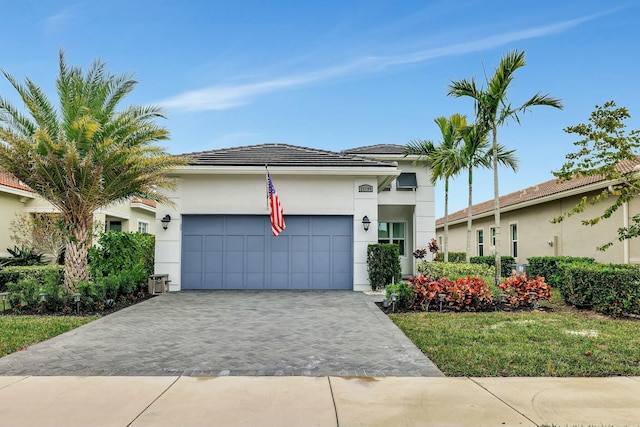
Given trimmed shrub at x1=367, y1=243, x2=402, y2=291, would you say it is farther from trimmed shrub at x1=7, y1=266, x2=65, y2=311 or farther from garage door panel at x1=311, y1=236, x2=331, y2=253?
trimmed shrub at x1=7, y1=266, x2=65, y2=311

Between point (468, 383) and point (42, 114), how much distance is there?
11.8 metres

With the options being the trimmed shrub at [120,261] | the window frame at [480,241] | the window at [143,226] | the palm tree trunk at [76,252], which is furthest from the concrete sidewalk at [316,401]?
the window frame at [480,241]

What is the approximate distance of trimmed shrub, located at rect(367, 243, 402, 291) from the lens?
13.6 m

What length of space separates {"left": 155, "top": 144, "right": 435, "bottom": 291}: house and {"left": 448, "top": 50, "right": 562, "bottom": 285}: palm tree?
10.1 ft

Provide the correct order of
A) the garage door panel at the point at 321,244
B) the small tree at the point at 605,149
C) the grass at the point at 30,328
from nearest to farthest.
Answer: the grass at the point at 30,328
the small tree at the point at 605,149
the garage door panel at the point at 321,244

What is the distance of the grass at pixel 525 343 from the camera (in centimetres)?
578

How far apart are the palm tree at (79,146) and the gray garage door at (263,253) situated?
294 cm

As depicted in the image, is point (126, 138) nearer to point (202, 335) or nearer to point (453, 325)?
point (202, 335)

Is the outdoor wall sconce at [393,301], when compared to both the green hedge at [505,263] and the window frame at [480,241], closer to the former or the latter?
the green hedge at [505,263]

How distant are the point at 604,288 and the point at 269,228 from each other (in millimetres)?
9335

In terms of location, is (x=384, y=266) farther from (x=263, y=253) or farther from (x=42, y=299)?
(x=42, y=299)

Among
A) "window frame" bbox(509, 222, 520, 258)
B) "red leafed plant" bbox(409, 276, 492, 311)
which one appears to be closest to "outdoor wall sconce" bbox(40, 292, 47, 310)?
"red leafed plant" bbox(409, 276, 492, 311)

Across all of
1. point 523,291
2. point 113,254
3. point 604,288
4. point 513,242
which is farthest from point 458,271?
point 513,242

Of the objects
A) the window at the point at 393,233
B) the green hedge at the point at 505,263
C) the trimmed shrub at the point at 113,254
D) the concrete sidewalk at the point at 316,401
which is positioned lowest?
the concrete sidewalk at the point at 316,401
